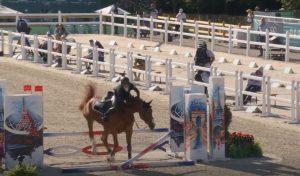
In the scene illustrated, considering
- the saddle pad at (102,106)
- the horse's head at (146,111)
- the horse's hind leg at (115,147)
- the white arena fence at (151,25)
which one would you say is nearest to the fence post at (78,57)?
the white arena fence at (151,25)

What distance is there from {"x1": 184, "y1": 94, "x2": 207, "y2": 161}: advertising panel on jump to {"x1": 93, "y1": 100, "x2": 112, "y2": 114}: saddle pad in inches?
60.3

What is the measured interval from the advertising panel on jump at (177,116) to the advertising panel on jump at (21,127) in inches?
113

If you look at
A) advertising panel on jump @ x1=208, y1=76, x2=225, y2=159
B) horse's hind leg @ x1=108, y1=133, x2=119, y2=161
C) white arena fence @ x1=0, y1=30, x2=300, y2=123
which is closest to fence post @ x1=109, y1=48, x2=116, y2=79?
white arena fence @ x1=0, y1=30, x2=300, y2=123

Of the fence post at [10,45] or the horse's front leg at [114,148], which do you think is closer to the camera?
the horse's front leg at [114,148]

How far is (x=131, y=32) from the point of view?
4925 cm

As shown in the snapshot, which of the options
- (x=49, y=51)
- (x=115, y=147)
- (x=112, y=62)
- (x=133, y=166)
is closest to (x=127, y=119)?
(x=115, y=147)

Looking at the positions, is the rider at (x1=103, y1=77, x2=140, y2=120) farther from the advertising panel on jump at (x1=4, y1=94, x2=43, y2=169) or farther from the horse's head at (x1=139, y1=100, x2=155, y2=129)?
the advertising panel on jump at (x1=4, y1=94, x2=43, y2=169)

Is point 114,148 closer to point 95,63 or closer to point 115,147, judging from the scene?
point 115,147

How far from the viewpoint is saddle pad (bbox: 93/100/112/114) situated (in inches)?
703

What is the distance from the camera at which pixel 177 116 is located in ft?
62.5

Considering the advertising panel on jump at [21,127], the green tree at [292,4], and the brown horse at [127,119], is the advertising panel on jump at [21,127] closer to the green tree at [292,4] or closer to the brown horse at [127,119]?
the brown horse at [127,119]

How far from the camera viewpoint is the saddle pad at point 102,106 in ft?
58.5

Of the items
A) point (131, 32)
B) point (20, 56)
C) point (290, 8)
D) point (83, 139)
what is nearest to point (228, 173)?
point (83, 139)

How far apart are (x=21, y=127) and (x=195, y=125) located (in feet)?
10.8
